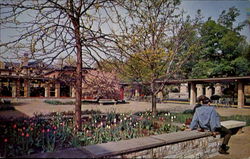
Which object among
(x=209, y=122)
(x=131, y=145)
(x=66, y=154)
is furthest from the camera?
(x=209, y=122)

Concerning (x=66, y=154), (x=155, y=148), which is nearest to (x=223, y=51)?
(x=155, y=148)

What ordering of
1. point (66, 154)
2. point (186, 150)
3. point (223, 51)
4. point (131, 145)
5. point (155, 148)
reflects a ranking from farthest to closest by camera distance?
point (223, 51) < point (186, 150) < point (155, 148) < point (131, 145) < point (66, 154)

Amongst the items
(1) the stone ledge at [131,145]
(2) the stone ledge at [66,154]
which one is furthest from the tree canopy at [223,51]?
(2) the stone ledge at [66,154]

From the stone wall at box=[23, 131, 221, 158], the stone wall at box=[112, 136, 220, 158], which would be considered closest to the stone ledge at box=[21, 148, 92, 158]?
the stone wall at box=[23, 131, 221, 158]

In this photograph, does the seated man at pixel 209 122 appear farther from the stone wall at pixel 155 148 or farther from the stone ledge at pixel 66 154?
the stone ledge at pixel 66 154

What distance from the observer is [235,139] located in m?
6.34

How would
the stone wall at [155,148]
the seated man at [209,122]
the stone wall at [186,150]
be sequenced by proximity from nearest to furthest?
the stone wall at [155,148] → the stone wall at [186,150] → the seated man at [209,122]

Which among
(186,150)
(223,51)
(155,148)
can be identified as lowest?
(186,150)

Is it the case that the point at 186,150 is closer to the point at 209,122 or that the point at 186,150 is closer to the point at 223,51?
the point at 209,122

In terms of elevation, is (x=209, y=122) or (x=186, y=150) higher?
(x=209, y=122)

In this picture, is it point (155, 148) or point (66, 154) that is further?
point (155, 148)

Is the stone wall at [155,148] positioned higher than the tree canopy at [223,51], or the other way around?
the tree canopy at [223,51]

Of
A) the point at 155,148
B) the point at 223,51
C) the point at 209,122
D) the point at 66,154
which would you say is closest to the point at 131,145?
the point at 155,148

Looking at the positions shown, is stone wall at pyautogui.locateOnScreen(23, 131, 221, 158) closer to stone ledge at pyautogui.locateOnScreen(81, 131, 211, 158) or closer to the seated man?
stone ledge at pyautogui.locateOnScreen(81, 131, 211, 158)
